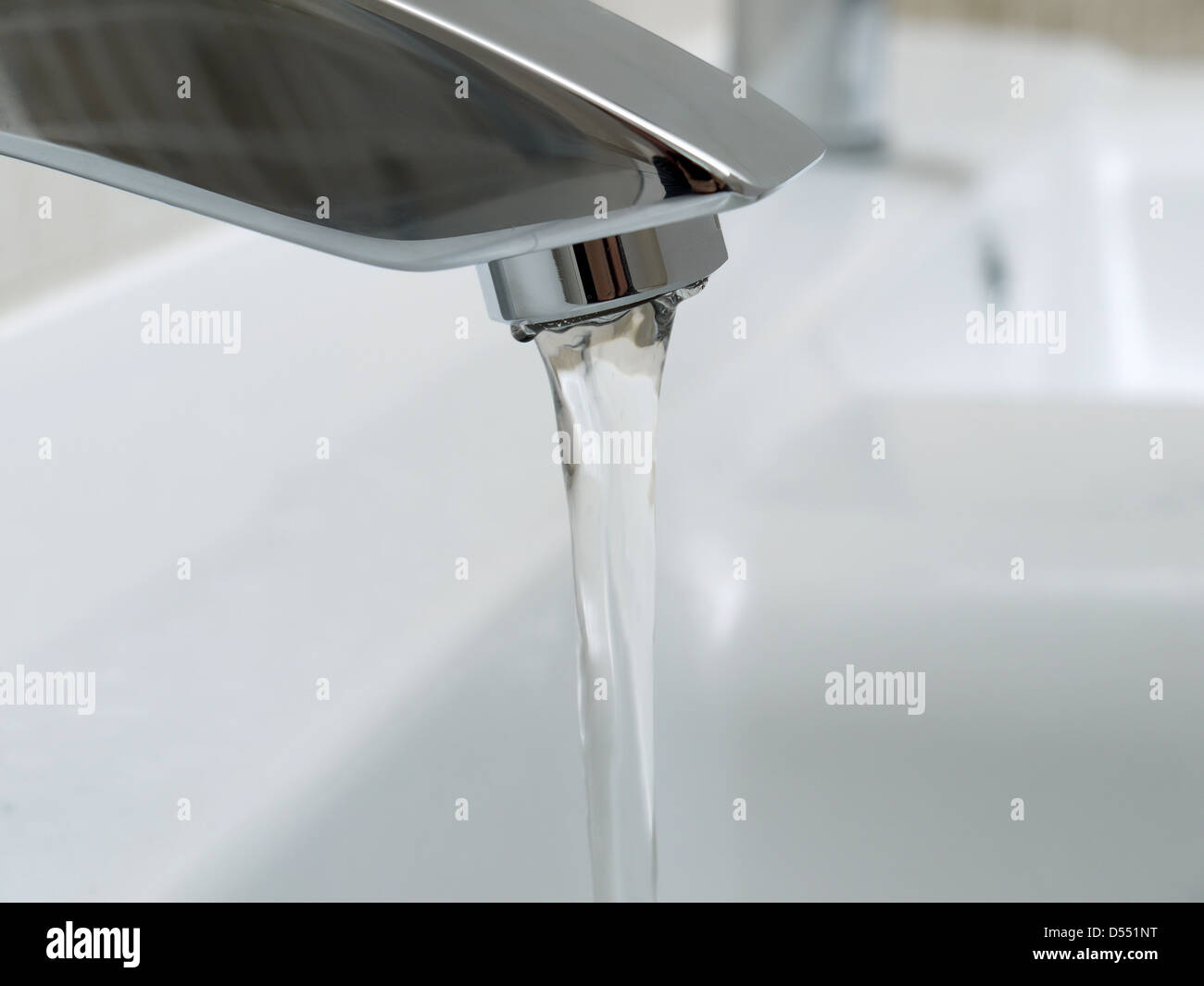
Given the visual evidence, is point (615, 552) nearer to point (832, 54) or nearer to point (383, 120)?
point (383, 120)

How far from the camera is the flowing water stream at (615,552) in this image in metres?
0.18

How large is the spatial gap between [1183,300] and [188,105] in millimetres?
680

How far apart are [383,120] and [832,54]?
637 millimetres

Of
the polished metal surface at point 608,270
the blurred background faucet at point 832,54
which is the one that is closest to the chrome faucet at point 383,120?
the polished metal surface at point 608,270

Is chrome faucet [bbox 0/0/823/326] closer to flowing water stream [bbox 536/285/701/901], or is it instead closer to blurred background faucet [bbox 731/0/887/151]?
flowing water stream [bbox 536/285/701/901]

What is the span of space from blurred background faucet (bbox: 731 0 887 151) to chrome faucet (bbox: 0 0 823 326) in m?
0.60

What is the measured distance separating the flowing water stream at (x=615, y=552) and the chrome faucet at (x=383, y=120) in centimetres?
3

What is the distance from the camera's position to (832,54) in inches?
28.3

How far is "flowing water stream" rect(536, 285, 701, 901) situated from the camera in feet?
0.58

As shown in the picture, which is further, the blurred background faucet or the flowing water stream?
the blurred background faucet


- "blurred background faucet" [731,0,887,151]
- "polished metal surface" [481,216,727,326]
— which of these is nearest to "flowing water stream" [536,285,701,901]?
"polished metal surface" [481,216,727,326]
